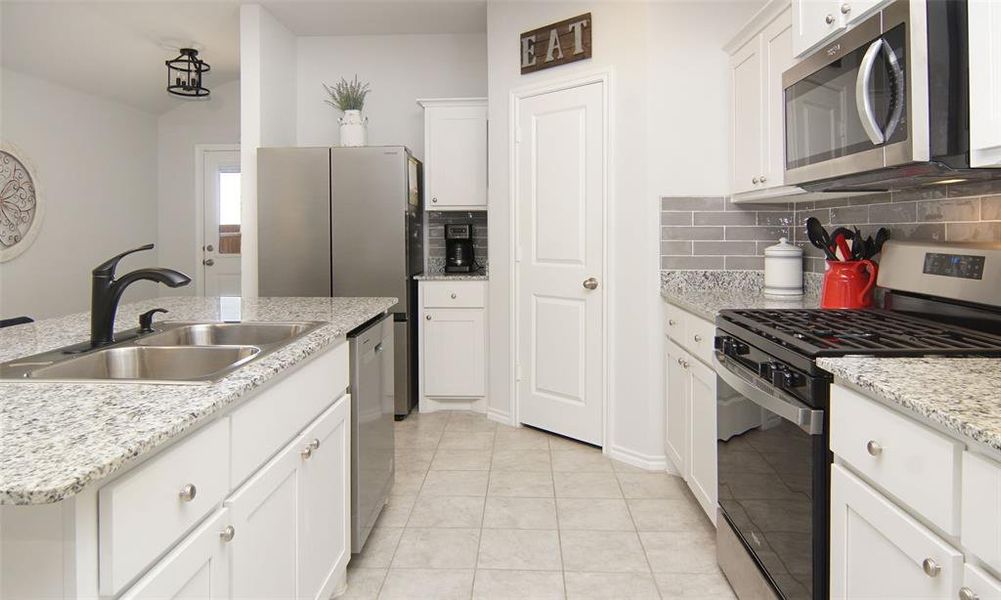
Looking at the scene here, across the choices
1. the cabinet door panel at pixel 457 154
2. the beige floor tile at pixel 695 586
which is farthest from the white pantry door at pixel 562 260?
the beige floor tile at pixel 695 586

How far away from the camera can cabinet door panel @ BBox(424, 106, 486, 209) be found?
14.2 ft

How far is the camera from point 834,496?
135 centimetres

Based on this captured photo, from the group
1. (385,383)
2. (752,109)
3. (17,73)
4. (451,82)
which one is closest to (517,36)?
(451,82)

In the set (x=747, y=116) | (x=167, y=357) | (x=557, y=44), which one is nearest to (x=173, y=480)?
(x=167, y=357)

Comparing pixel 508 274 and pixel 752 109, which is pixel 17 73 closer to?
pixel 508 274

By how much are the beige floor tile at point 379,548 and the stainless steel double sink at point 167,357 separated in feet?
2.88

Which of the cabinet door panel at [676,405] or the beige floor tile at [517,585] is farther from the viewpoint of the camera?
the cabinet door panel at [676,405]

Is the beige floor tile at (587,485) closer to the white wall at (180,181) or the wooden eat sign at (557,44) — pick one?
the wooden eat sign at (557,44)

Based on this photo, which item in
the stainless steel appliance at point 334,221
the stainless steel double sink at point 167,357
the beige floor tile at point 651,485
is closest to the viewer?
the stainless steel double sink at point 167,357

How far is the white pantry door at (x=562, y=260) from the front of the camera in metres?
3.38

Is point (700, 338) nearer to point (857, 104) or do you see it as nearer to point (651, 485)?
point (651, 485)

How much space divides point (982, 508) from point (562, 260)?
108 inches

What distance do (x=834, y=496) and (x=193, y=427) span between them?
1286 millimetres

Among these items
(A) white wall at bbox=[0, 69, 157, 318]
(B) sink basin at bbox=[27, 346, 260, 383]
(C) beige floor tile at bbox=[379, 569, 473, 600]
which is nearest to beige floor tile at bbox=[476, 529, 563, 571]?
(C) beige floor tile at bbox=[379, 569, 473, 600]
